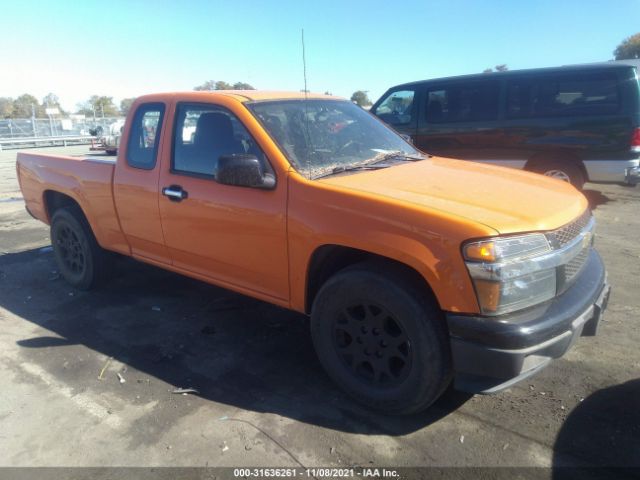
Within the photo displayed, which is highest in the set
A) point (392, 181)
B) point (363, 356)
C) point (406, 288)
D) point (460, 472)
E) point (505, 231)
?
point (392, 181)

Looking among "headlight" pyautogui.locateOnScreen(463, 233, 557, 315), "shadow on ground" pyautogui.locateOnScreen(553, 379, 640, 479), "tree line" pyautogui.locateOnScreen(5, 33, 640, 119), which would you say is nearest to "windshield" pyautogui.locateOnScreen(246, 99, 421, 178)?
"headlight" pyautogui.locateOnScreen(463, 233, 557, 315)

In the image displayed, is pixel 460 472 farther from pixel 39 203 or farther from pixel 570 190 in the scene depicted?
pixel 39 203

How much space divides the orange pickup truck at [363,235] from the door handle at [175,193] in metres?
0.02

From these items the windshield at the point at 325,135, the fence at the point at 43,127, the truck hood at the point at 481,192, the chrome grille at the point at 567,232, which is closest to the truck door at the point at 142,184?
the windshield at the point at 325,135

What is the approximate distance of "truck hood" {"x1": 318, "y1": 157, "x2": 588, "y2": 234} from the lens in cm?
249

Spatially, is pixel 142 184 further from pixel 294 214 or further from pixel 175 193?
pixel 294 214

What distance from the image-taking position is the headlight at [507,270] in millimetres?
2303

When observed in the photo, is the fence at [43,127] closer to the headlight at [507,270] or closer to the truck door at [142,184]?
the truck door at [142,184]

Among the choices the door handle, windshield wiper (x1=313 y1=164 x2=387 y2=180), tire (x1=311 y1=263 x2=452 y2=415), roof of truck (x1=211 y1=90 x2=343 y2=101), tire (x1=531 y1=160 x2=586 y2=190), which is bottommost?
tire (x1=311 y1=263 x2=452 y2=415)

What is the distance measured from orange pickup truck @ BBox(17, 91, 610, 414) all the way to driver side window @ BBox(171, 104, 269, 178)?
0.4 inches

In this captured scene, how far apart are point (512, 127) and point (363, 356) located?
628 centimetres

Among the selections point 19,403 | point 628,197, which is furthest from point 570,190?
point 628,197

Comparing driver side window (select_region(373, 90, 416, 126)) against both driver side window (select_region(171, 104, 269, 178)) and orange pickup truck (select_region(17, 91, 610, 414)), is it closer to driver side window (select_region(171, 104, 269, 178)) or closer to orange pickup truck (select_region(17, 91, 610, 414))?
orange pickup truck (select_region(17, 91, 610, 414))

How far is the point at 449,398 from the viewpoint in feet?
9.91
